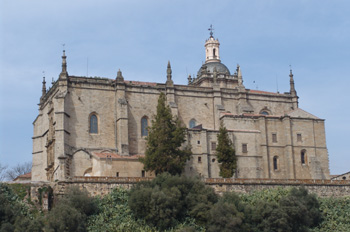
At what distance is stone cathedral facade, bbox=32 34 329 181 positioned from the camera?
189 ft

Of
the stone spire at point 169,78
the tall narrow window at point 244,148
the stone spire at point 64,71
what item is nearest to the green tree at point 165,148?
the tall narrow window at point 244,148

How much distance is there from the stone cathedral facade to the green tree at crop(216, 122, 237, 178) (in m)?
1.74

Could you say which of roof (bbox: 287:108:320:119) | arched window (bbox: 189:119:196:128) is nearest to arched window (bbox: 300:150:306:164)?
roof (bbox: 287:108:320:119)

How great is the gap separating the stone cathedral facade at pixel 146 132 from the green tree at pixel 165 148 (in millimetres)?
2624

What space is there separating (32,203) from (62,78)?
17073 millimetres

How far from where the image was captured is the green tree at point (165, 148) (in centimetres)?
5316

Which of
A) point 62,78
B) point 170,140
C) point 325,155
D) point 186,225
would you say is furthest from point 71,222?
point 325,155

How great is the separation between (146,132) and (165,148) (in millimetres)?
9436

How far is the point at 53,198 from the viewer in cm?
4750

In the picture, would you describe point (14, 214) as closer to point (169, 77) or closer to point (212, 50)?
point (169, 77)

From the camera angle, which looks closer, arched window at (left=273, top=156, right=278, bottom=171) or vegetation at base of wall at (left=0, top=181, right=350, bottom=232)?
vegetation at base of wall at (left=0, top=181, right=350, bottom=232)

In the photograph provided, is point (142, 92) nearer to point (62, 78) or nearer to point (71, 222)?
point (62, 78)

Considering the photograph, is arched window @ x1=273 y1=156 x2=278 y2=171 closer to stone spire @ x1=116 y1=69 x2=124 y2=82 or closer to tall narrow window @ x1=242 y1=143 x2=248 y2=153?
tall narrow window @ x1=242 y1=143 x2=248 y2=153

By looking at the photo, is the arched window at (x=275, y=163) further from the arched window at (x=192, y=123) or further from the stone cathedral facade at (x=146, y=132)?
the arched window at (x=192, y=123)
